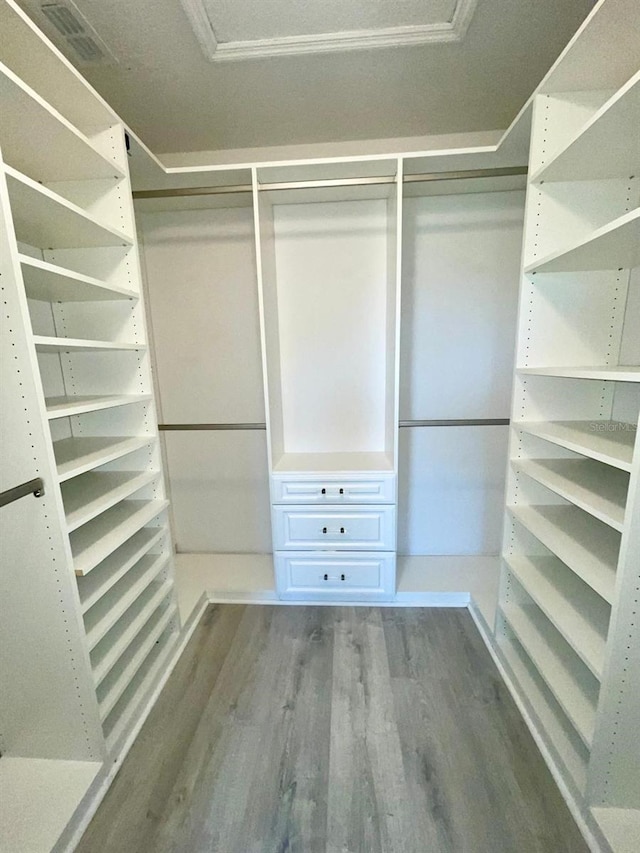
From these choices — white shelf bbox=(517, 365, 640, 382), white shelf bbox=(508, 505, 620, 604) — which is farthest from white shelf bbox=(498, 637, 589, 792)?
white shelf bbox=(517, 365, 640, 382)

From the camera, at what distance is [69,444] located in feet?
4.92

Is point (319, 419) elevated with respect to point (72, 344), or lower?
lower

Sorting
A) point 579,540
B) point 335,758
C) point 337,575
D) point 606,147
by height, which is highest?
point 606,147

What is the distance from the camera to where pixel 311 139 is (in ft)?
6.57

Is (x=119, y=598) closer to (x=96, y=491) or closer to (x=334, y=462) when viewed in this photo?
(x=96, y=491)

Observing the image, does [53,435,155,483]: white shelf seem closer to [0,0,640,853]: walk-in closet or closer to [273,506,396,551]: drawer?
[0,0,640,853]: walk-in closet

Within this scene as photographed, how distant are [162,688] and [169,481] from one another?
126 cm

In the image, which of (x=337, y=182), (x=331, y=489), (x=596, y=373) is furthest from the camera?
(x=331, y=489)

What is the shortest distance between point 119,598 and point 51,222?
4.53 feet

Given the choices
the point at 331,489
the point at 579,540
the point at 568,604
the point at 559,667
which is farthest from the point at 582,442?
the point at 331,489

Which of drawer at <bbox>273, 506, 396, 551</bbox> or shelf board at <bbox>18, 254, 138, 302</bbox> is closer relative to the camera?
shelf board at <bbox>18, 254, 138, 302</bbox>

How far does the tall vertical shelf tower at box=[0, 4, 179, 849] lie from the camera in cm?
101

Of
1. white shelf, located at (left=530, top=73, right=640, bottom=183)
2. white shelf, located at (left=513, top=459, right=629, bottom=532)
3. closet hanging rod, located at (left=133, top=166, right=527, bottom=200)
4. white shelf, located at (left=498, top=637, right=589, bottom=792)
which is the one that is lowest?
white shelf, located at (left=498, top=637, right=589, bottom=792)

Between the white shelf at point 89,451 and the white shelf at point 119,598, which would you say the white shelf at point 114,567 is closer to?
the white shelf at point 119,598
